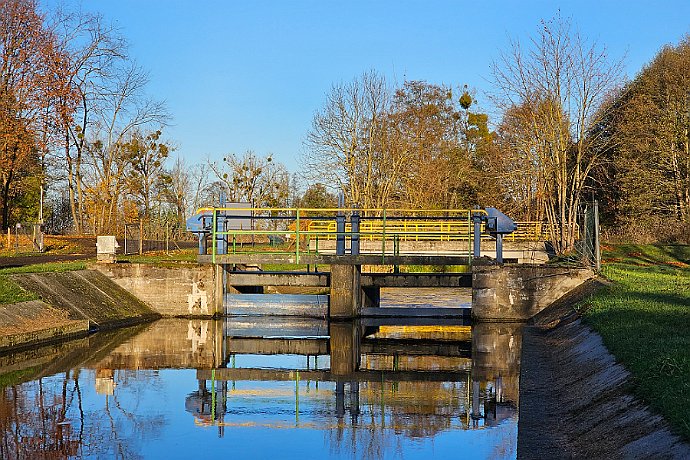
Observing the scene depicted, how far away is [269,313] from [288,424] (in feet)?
46.4

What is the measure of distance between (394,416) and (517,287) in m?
13.4

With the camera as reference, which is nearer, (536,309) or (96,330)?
(96,330)

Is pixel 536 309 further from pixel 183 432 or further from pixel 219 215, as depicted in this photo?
pixel 183 432

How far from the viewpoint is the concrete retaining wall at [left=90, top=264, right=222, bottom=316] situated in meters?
25.8

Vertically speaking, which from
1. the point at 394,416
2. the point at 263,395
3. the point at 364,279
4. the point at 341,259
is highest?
the point at 341,259

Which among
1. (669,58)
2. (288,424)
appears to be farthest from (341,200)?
(669,58)

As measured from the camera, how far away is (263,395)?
13.9m

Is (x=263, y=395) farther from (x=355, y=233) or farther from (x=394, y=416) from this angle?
(x=355, y=233)

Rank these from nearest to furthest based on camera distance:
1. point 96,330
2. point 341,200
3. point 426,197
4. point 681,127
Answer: point 96,330, point 341,200, point 681,127, point 426,197

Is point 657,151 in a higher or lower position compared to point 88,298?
higher

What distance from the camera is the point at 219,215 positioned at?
25.8 metres

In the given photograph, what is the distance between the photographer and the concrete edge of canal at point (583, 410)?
7715 mm

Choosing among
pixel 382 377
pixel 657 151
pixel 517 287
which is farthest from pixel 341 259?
pixel 657 151

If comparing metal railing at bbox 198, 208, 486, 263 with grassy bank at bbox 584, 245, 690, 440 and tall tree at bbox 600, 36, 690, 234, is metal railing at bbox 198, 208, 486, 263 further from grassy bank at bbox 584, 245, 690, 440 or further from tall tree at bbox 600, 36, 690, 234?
tall tree at bbox 600, 36, 690, 234
